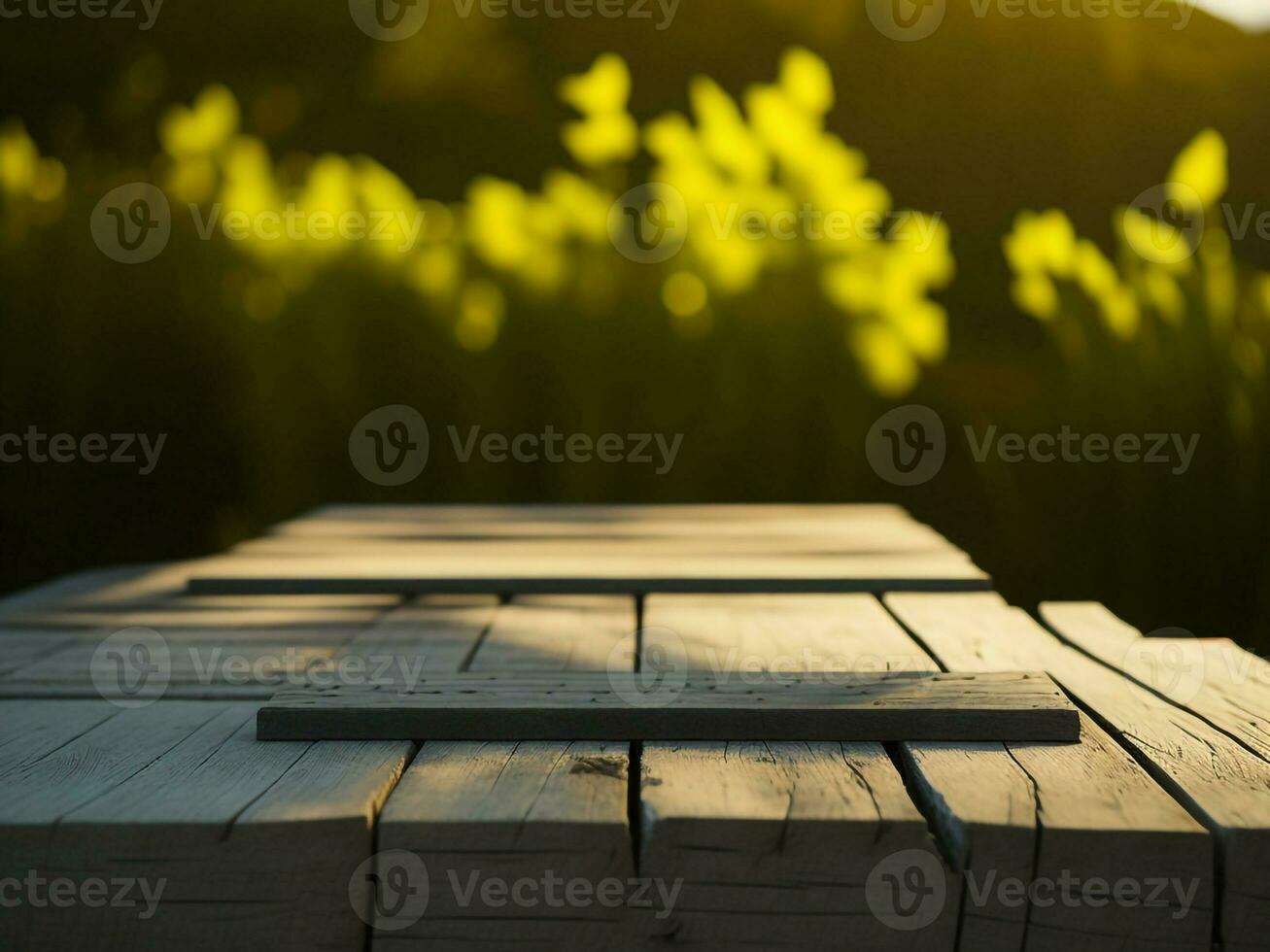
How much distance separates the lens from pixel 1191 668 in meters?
1.34

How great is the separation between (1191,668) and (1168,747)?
1.14ft

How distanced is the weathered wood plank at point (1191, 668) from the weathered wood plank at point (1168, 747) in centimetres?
3

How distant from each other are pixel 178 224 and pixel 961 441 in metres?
2.16

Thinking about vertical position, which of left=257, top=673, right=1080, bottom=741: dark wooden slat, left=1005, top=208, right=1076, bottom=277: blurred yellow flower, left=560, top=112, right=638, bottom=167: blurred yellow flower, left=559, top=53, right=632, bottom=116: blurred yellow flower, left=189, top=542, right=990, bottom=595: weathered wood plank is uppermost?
left=559, top=53, right=632, bottom=116: blurred yellow flower

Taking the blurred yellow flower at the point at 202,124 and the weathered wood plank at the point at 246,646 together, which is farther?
the blurred yellow flower at the point at 202,124

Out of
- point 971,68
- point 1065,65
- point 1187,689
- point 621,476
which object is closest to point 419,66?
point 621,476

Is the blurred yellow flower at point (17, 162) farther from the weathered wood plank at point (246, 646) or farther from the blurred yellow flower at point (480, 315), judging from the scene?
the weathered wood plank at point (246, 646)

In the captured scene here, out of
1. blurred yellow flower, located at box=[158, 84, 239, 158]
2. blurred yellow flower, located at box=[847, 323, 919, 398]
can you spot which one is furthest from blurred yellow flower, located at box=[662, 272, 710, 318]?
blurred yellow flower, located at box=[158, 84, 239, 158]

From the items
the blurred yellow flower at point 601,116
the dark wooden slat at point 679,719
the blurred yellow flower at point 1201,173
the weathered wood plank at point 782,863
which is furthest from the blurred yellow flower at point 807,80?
the weathered wood plank at point 782,863

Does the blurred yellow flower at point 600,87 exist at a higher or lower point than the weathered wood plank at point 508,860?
higher

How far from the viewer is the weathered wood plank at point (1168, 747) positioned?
82 cm

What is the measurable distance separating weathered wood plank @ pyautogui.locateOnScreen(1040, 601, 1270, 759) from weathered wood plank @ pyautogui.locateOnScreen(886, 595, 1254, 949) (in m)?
0.03

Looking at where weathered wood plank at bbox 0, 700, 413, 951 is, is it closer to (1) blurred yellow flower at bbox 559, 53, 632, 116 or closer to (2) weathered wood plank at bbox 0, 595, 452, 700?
(2) weathered wood plank at bbox 0, 595, 452, 700

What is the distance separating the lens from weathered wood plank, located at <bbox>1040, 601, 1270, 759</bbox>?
1147mm
